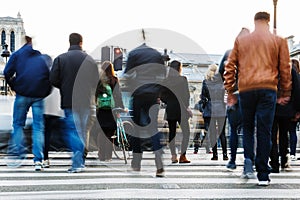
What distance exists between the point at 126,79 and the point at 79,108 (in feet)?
3.01

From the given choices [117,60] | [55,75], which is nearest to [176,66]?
[55,75]

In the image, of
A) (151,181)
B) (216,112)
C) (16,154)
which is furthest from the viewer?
(216,112)

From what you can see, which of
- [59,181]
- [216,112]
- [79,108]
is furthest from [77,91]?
[216,112]

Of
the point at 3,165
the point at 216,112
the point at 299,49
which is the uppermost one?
the point at 299,49

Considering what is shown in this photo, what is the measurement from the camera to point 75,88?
26.1 feet

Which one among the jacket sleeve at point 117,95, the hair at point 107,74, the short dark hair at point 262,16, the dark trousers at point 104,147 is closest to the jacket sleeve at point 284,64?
the short dark hair at point 262,16

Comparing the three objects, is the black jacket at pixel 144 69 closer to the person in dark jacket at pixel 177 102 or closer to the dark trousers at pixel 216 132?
the person in dark jacket at pixel 177 102

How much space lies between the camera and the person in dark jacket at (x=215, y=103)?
1057 centimetres

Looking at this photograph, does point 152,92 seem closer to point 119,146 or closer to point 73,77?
point 73,77

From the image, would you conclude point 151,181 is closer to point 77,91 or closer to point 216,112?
point 77,91

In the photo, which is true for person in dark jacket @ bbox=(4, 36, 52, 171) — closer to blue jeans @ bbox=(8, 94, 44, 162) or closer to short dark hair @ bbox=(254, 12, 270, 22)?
blue jeans @ bbox=(8, 94, 44, 162)

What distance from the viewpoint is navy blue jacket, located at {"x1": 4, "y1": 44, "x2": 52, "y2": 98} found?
26.5 ft

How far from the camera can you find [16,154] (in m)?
8.91

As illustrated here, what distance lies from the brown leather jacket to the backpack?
3.88 metres
